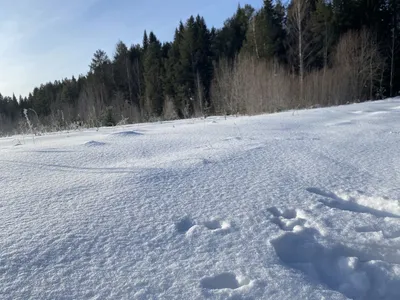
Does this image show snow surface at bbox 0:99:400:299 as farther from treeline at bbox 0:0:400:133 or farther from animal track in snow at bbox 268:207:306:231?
treeline at bbox 0:0:400:133

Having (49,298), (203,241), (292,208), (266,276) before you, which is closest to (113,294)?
(49,298)

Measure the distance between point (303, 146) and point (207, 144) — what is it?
978mm

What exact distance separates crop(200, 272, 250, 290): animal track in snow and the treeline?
16.6ft

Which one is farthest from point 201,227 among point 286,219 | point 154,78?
point 154,78

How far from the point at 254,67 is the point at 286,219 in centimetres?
1132

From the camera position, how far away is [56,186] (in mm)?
1853

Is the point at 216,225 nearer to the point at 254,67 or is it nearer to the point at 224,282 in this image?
the point at 224,282

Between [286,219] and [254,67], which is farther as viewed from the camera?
[254,67]

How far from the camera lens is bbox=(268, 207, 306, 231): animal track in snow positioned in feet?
4.89

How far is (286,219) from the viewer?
1.55 metres

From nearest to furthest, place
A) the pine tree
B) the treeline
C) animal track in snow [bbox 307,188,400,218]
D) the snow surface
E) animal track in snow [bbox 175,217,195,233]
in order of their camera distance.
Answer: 1. the snow surface
2. animal track in snow [bbox 175,217,195,233]
3. animal track in snow [bbox 307,188,400,218]
4. the treeline
5. the pine tree

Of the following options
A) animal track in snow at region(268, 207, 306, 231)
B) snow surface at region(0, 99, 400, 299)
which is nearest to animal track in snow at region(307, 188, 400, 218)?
snow surface at region(0, 99, 400, 299)

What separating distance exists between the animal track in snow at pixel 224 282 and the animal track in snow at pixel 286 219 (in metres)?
0.44

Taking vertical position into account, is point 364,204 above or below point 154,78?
below
